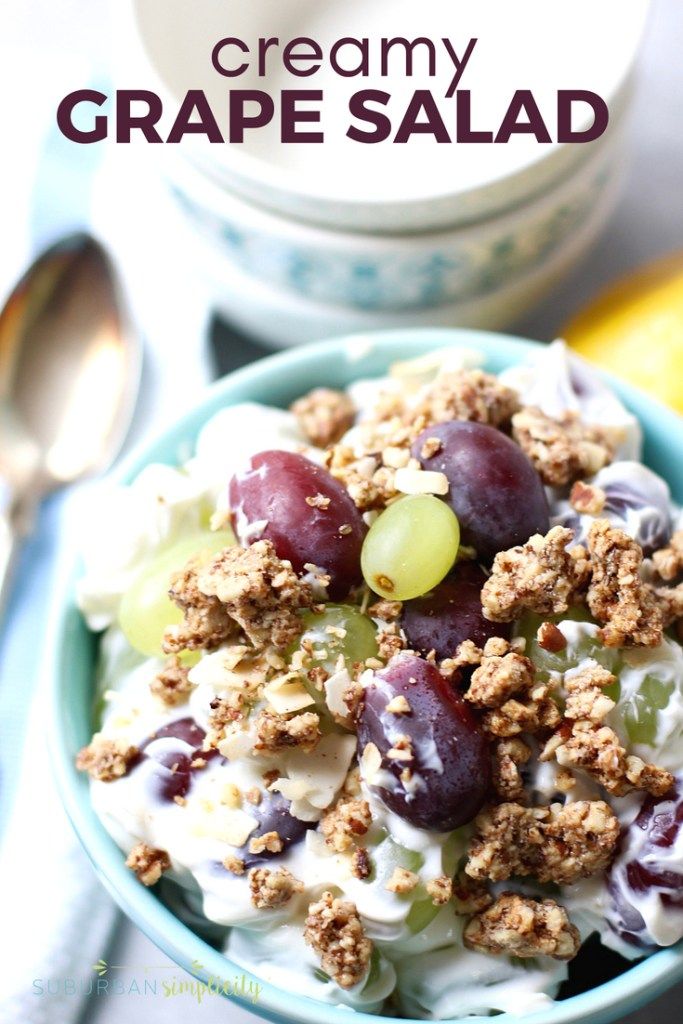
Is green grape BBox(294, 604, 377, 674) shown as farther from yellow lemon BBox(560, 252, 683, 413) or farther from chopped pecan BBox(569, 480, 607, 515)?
yellow lemon BBox(560, 252, 683, 413)

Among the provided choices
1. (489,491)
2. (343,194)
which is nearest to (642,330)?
(343,194)

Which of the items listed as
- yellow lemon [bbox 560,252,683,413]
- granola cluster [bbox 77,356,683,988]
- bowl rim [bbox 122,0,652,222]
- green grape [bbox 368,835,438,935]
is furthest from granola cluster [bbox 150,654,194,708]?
yellow lemon [bbox 560,252,683,413]

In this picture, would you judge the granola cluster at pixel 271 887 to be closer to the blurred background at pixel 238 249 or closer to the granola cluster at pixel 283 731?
the granola cluster at pixel 283 731

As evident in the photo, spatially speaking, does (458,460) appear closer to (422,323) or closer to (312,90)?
(422,323)

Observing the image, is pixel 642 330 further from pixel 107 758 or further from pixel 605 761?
pixel 107 758

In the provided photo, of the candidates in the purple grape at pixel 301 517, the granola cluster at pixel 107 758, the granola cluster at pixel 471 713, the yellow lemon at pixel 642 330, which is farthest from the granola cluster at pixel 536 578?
the yellow lemon at pixel 642 330

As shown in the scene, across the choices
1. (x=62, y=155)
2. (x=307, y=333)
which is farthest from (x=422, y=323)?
(x=62, y=155)
